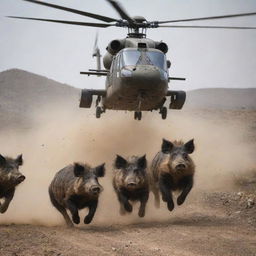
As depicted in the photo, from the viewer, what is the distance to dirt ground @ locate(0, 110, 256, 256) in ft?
28.6

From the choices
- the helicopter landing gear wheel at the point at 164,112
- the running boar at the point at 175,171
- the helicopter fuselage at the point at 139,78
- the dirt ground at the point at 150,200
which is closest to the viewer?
the dirt ground at the point at 150,200

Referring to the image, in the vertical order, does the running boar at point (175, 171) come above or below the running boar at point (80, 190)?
above

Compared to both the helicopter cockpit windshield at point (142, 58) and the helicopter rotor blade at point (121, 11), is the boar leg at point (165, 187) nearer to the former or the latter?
the helicopter cockpit windshield at point (142, 58)

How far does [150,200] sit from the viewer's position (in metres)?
15.1

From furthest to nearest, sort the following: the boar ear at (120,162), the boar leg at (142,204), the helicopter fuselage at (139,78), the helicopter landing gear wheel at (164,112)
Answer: the helicopter landing gear wheel at (164,112) → the helicopter fuselage at (139,78) → the boar ear at (120,162) → the boar leg at (142,204)

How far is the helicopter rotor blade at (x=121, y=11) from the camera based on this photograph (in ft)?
50.3

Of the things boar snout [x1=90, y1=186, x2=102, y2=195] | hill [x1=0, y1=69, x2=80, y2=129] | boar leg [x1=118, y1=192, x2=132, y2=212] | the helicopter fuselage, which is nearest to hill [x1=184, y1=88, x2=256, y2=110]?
hill [x1=0, y1=69, x2=80, y2=129]

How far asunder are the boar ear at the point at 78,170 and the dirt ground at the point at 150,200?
42.4 inches

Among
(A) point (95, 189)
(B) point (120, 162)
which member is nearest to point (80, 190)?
(A) point (95, 189)

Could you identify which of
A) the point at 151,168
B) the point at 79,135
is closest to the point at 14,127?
the point at 79,135

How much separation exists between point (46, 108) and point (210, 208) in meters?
33.3

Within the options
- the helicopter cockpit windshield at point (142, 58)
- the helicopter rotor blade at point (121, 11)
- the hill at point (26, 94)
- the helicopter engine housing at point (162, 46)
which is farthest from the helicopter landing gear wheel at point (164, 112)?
the hill at point (26, 94)

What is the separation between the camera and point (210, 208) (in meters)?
13.5

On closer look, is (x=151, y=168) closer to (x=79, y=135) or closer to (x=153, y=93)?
(x=153, y=93)
